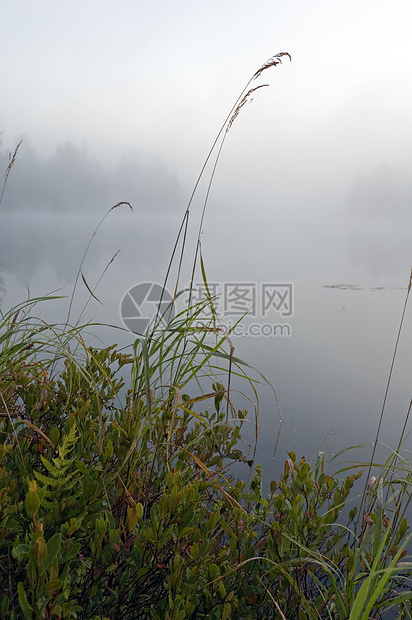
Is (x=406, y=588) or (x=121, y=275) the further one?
(x=121, y=275)

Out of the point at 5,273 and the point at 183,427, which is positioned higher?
the point at 5,273

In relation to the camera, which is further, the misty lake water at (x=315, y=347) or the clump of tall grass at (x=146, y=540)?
the misty lake water at (x=315, y=347)

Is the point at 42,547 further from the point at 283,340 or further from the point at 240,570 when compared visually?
the point at 283,340

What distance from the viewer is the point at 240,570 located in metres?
0.98

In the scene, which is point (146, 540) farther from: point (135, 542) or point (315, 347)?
point (315, 347)

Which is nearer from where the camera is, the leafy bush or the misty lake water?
the leafy bush

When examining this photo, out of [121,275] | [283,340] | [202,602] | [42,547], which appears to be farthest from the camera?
[121,275]

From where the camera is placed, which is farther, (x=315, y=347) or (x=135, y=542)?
(x=315, y=347)

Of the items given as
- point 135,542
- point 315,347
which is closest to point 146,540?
point 135,542

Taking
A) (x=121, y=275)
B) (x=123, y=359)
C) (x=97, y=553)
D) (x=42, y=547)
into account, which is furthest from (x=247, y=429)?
(x=121, y=275)

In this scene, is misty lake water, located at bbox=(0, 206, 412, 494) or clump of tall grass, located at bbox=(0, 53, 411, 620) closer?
clump of tall grass, located at bbox=(0, 53, 411, 620)

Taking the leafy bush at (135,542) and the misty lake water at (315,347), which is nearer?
the leafy bush at (135,542)

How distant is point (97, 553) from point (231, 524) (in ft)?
1.57

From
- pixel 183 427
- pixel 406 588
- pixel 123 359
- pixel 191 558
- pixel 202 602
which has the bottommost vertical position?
pixel 406 588
